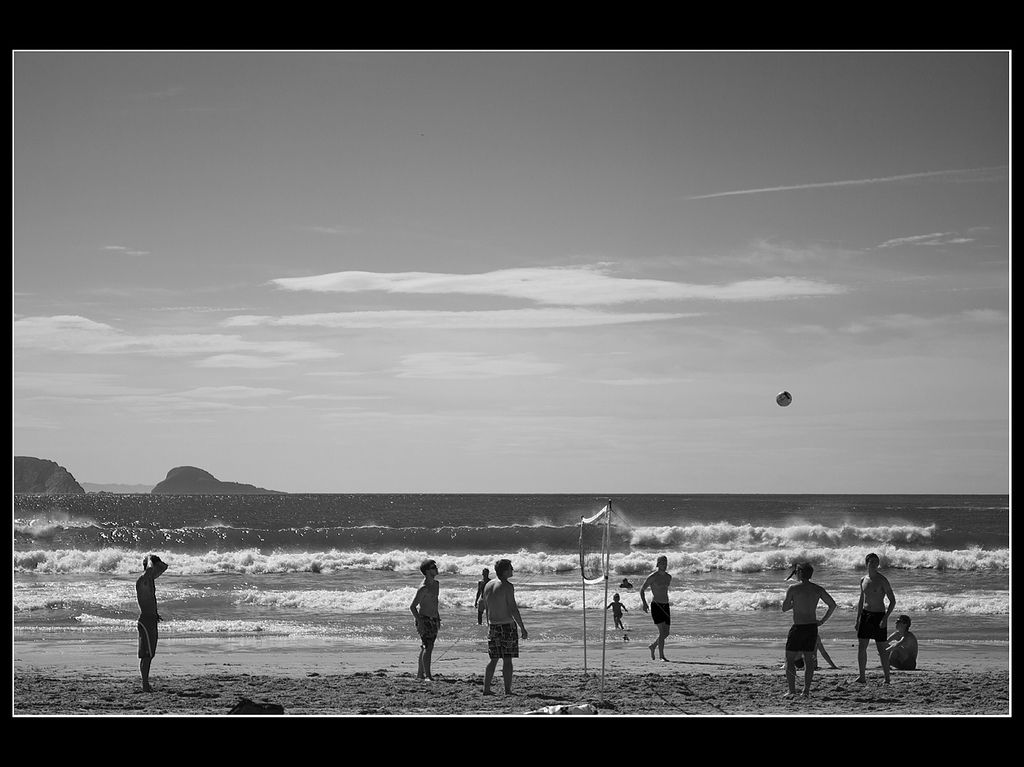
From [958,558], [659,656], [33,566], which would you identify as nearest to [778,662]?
[659,656]

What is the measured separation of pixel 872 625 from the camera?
10.1 m

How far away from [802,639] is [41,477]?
116949 millimetres

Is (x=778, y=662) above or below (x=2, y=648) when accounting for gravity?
below

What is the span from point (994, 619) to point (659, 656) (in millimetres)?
7126

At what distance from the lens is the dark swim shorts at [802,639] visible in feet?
32.0

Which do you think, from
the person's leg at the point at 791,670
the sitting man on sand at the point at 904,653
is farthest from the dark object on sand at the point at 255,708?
the sitting man on sand at the point at 904,653

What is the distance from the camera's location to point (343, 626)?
16.8 metres

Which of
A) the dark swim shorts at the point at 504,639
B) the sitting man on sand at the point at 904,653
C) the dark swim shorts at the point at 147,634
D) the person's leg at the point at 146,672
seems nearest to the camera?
the dark swim shorts at the point at 504,639

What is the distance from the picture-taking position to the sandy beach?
938 cm

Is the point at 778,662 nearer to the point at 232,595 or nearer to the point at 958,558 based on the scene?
the point at 232,595

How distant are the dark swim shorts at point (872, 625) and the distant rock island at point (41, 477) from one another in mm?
112337

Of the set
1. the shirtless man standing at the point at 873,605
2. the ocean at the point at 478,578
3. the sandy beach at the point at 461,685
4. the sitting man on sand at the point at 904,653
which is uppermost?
the shirtless man standing at the point at 873,605

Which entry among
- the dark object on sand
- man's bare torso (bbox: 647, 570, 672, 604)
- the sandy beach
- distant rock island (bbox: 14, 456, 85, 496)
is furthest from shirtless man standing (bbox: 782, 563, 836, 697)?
distant rock island (bbox: 14, 456, 85, 496)

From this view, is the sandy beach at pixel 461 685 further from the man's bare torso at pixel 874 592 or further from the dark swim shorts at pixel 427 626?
the man's bare torso at pixel 874 592
